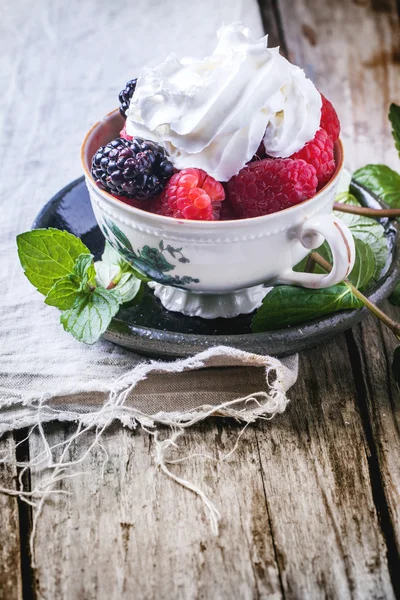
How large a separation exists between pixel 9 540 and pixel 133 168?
46 centimetres

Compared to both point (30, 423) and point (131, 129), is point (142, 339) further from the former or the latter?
point (131, 129)

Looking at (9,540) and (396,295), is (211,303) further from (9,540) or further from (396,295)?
(9,540)

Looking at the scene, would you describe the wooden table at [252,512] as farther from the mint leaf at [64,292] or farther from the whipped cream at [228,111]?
the whipped cream at [228,111]

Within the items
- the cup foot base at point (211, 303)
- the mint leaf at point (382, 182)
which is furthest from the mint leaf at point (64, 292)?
the mint leaf at point (382, 182)

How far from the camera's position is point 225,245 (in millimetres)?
904

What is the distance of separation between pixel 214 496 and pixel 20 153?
874 millimetres

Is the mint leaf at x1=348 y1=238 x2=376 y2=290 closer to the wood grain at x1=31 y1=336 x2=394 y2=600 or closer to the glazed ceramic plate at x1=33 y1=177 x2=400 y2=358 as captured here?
the glazed ceramic plate at x1=33 y1=177 x2=400 y2=358

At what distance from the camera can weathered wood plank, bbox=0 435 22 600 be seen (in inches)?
29.1

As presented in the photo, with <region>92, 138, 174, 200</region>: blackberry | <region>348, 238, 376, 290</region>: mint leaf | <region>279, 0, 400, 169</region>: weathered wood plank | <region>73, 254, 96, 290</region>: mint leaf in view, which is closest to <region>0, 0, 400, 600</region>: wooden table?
<region>348, 238, 376, 290</region>: mint leaf

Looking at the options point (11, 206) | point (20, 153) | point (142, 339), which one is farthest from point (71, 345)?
point (20, 153)

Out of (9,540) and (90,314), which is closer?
(9,540)

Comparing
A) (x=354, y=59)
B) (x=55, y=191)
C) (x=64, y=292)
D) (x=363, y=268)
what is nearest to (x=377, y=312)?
(x=363, y=268)

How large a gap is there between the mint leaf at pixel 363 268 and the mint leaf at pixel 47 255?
0.40 m

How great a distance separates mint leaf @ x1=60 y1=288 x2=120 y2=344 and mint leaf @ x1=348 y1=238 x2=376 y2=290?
1.16 feet
